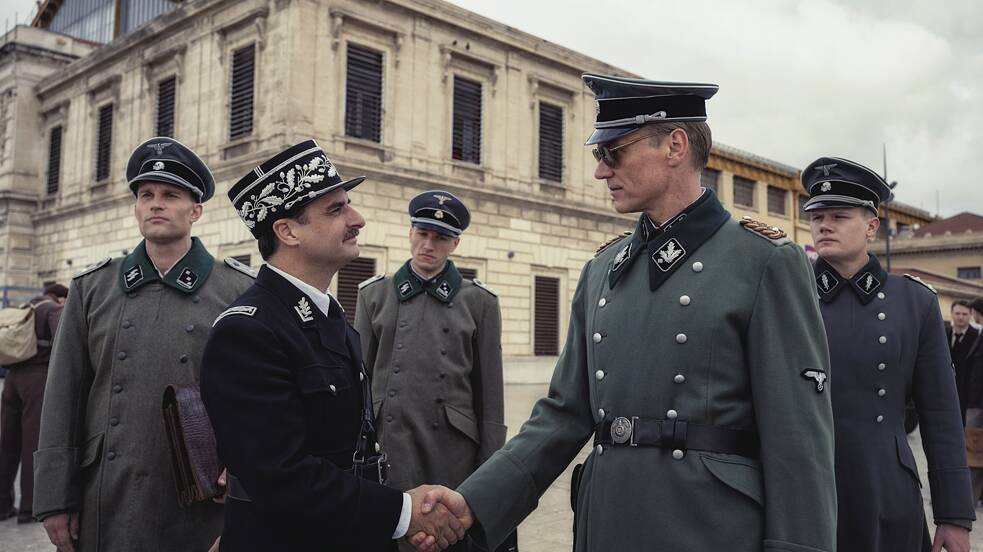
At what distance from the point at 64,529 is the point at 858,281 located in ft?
11.3

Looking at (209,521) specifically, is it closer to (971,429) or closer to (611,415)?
(611,415)

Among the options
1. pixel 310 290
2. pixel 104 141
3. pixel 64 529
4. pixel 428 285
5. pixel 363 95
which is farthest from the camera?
pixel 104 141

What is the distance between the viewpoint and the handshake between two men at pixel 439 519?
2455 mm

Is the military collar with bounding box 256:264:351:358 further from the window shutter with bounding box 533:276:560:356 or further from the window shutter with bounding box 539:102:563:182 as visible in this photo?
the window shutter with bounding box 539:102:563:182

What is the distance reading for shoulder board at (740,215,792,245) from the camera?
2172mm

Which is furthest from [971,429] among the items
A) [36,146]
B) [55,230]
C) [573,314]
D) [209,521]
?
[36,146]

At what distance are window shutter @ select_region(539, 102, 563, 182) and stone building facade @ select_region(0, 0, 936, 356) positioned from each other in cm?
5

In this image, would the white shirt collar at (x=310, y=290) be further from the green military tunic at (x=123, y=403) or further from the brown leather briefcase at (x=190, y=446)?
the green military tunic at (x=123, y=403)

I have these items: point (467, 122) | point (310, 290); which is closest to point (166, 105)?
point (467, 122)

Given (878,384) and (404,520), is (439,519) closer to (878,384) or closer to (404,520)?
(404,520)

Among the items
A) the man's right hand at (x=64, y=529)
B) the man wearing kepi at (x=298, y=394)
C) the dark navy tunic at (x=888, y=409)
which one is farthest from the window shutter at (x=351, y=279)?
the man wearing kepi at (x=298, y=394)

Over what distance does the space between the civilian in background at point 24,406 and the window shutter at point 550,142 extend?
16916mm

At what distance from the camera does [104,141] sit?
79.3 feet

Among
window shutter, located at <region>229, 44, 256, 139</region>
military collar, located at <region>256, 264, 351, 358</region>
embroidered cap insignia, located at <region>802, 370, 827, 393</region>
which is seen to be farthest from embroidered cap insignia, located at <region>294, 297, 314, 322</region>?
window shutter, located at <region>229, 44, 256, 139</region>
